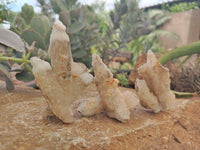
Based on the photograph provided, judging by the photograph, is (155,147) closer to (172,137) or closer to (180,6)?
(172,137)

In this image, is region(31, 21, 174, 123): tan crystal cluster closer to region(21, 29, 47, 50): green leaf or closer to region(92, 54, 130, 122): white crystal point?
region(92, 54, 130, 122): white crystal point

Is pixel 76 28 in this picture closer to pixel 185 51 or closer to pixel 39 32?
pixel 39 32

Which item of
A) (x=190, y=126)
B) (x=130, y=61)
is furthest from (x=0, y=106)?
(x=130, y=61)

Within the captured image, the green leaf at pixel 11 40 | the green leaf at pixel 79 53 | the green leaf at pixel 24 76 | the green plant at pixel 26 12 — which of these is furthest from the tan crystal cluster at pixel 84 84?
the green plant at pixel 26 12

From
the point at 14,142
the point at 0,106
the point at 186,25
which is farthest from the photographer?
the point at 186,25

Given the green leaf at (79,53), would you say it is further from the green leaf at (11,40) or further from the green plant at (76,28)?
the green leaf at (11,40)

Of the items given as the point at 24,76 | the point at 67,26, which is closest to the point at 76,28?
the point at 67,26
